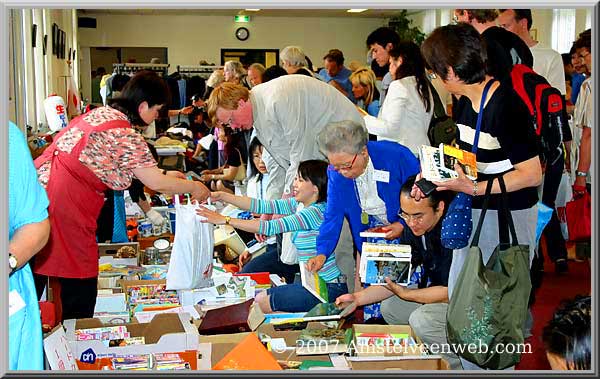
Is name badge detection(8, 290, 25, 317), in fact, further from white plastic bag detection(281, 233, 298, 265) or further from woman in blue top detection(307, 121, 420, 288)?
white plastic bag detection(281, 233, 298, 265)

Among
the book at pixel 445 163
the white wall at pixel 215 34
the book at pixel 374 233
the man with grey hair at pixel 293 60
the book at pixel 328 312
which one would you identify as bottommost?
the book at pixel 328 312

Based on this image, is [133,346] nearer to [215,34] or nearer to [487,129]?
[487,129]

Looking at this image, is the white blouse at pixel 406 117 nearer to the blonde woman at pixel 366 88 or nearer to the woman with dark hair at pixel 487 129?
the woman with dark hair at pixel 487 129

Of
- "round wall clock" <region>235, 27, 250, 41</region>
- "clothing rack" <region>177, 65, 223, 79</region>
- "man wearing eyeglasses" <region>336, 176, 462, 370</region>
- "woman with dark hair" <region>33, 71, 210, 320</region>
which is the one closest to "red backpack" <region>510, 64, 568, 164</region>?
"man wearing eyeglasses" <region>336, 176, 462, 370</region>

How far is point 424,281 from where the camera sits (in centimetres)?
318

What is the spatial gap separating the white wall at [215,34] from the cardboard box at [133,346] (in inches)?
575

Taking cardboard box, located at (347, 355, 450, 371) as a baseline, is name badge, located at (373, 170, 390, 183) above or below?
above

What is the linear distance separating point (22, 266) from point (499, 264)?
139 cm

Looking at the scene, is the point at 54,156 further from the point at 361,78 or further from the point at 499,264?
the point at 361,78

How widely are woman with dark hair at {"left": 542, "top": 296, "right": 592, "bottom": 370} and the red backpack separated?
964mm

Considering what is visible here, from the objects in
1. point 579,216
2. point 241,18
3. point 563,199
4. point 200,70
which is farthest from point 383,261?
point 241,18

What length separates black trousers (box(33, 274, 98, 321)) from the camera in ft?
9.86

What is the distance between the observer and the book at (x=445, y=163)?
2469mm

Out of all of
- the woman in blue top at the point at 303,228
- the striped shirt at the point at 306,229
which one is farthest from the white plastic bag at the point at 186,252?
the striped shirt at the point at 306,229
